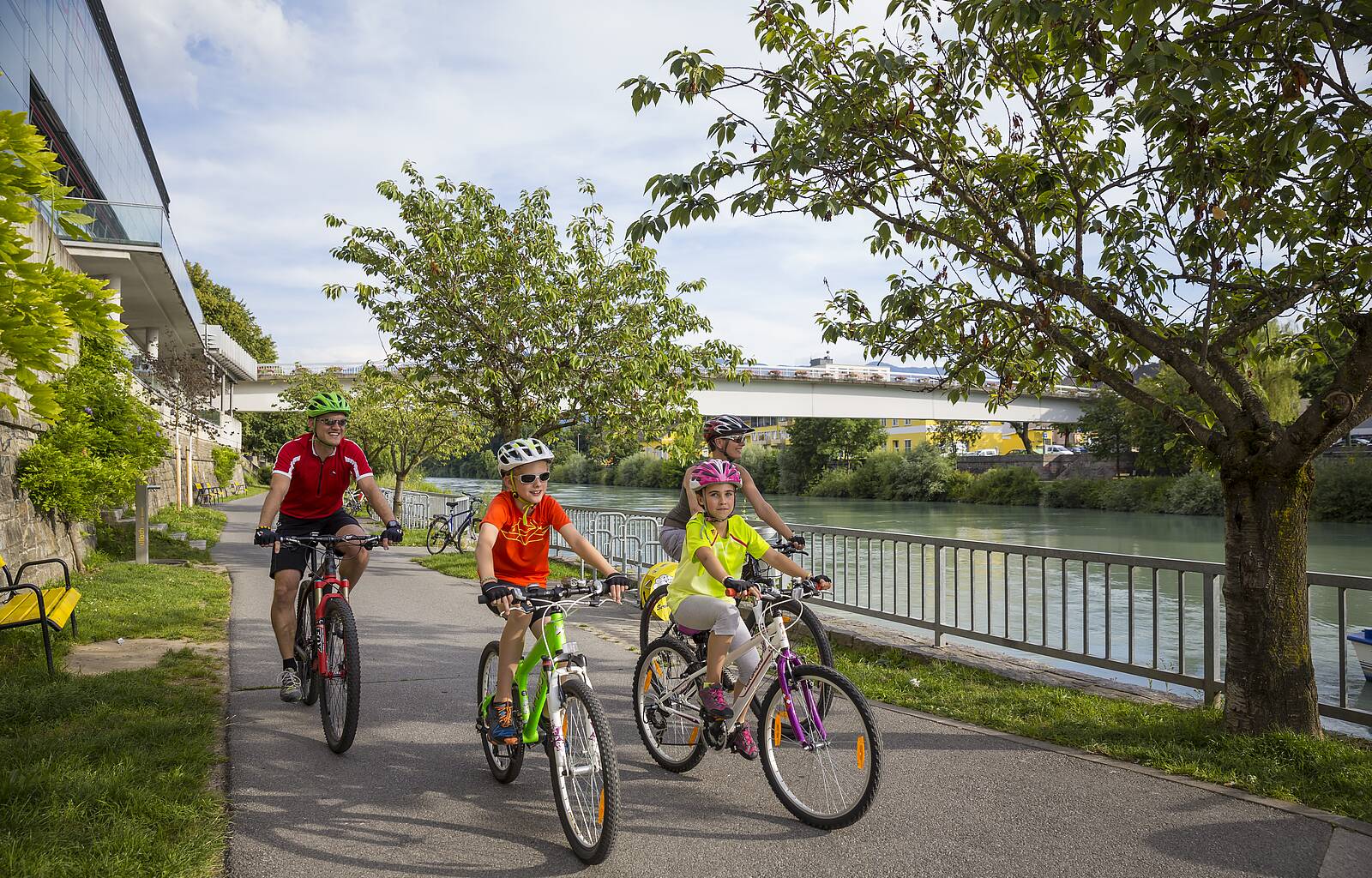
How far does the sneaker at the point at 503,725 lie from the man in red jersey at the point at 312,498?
62.1 inches

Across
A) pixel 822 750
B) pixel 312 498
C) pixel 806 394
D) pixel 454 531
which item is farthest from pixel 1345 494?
→ pixel 312 498

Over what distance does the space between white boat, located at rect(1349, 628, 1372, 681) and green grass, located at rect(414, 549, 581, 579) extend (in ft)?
28.4

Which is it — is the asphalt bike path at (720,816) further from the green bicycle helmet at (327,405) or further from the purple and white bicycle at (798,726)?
the green bicycle helmet at (327,405)

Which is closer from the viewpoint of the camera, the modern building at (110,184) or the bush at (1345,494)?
the modern building at (110,184)

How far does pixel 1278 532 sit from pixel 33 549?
11.2 meters

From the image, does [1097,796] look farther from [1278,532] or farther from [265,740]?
[265,740]

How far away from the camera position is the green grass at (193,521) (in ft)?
61.2

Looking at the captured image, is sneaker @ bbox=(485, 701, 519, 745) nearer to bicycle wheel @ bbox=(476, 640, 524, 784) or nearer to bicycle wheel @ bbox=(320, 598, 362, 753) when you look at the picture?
bicycle wheel @ bbox=(476, 640, 524, 784)

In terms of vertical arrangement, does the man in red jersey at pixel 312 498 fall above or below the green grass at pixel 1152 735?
above

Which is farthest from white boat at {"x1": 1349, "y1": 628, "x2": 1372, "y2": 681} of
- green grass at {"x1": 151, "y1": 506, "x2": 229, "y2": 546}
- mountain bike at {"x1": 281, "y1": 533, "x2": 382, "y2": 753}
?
green grass at {"x1": 151, "y1": 506, "x2": 229, "y2": 546}

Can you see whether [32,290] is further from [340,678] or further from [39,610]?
[39,610]

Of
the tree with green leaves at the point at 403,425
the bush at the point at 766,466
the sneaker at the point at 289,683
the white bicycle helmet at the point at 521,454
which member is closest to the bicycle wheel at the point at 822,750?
the white bicycle helmet at the point at 521,454

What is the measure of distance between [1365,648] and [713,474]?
7990 mm

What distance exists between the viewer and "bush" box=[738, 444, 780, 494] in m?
63.6
